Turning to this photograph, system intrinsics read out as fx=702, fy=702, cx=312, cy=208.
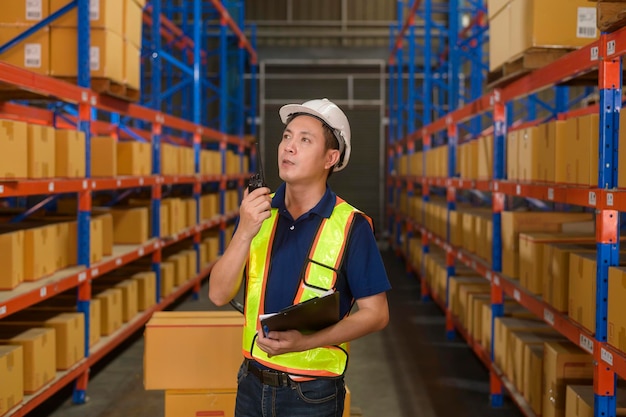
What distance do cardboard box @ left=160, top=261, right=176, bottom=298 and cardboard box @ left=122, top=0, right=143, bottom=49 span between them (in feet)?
8.70

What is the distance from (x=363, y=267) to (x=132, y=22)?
15.1ft

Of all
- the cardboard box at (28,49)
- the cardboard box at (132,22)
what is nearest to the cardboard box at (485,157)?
the cardboard box at (132,22)

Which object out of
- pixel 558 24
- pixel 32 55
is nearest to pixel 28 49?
pixel 32 55

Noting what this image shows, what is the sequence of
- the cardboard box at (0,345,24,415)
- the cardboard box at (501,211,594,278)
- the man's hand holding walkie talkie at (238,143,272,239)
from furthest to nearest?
1. the cardboard box at (501,211,594,278)
2. the cardboard box at (0,345,24,415)
3. the man's hand holding walkie talkie at (238,143,272,239)

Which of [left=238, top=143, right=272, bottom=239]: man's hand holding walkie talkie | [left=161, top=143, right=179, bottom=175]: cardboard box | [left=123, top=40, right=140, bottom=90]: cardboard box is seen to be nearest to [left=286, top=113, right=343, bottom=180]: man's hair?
[left=238, top=143, right=272, bottom=239]: man's hand holding walkie talkie

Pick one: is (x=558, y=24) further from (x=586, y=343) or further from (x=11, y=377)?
(x=11, y=377)

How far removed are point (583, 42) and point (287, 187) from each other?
2.65m

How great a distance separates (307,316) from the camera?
203 cm

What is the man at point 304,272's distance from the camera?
2160mm

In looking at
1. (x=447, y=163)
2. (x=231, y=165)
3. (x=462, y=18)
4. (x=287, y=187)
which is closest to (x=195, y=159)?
(x=231, y=165)

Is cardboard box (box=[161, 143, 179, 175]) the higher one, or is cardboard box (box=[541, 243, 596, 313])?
cardboard box (box=[161, 143, 179, 175])

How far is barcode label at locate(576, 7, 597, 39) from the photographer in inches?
163

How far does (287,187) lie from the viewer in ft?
7.77

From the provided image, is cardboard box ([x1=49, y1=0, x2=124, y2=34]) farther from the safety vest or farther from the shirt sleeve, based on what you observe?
the shirt sleeve
